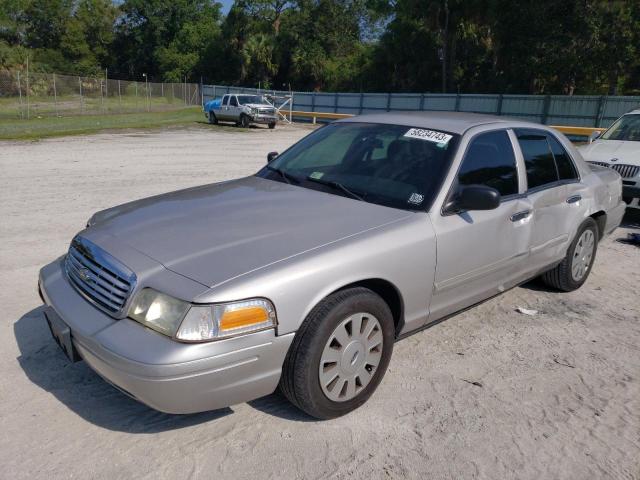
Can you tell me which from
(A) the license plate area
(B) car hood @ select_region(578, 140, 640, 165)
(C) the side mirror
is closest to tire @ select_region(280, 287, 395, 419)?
(C) the side mirror

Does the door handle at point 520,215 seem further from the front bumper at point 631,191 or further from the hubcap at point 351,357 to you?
the front bumper at point 631,191

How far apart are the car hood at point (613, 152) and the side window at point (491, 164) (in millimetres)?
4395

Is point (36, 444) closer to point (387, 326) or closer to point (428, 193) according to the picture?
point (387, 326)

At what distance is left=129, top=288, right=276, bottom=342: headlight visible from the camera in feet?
8.23

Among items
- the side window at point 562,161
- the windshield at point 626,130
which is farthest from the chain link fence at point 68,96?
the side window at point 562,161

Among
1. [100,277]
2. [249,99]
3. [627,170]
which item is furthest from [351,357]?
[249,99]

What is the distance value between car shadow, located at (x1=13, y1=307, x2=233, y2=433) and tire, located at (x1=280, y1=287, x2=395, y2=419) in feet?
1.80

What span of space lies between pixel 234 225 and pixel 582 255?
3.49 metres

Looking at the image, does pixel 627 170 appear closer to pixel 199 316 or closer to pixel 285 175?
pixel 285 175

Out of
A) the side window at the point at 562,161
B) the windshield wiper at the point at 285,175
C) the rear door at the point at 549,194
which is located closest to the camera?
the windshield wiper at the point at 285,175

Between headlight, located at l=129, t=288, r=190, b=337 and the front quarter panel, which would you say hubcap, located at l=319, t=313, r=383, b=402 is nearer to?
the front quarter panel

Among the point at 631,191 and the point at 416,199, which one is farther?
the point at 631,191

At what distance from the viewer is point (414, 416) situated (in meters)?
3.08

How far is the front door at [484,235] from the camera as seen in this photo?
11.4 feet
